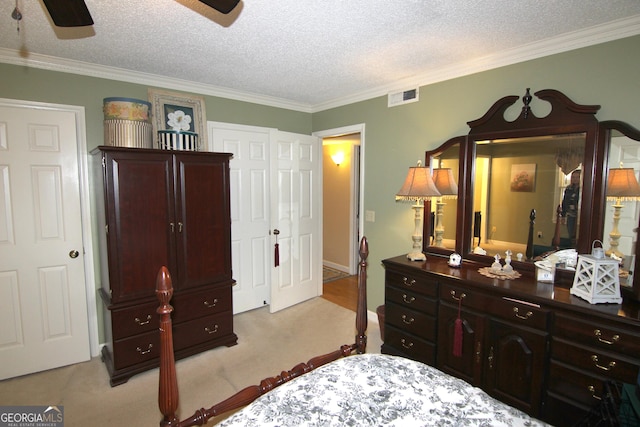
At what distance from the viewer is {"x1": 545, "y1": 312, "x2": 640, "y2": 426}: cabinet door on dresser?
1.61 meters

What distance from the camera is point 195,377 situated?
2541mm

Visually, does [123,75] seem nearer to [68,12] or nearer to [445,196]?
[68,12]

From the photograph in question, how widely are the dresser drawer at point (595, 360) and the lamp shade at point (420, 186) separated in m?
1.26

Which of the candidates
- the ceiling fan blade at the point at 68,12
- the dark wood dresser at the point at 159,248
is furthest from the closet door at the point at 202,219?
the ceiling fan blade at the point at 68,12

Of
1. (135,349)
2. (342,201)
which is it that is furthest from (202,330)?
(342,201)

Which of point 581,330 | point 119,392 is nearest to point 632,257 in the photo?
point 581,330

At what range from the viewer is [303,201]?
13.1 feet

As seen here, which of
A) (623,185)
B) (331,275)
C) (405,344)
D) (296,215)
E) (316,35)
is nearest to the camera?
(623,185)

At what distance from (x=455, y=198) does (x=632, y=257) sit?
45.3 inches

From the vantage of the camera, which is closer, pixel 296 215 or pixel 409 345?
pixel 409 345

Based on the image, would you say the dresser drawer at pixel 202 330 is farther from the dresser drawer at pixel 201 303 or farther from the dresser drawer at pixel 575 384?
the dresser drawer at pixel 575 384

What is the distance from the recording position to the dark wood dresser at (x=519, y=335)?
1681 mm

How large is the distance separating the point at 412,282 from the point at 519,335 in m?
0.78

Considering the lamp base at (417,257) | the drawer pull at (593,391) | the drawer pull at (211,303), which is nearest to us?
the drawer pull at (593,391)
